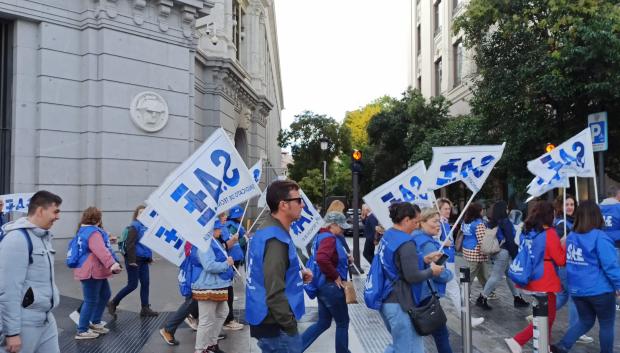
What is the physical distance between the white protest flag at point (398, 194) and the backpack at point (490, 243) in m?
1.86

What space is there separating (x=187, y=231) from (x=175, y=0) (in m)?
11.7

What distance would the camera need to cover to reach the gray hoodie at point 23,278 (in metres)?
3.65

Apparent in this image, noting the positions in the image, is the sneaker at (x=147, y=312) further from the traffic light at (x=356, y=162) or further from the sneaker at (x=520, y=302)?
the traffic light at (x=356, y=162)

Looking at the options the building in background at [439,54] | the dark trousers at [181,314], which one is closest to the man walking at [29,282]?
Result: the dark trousers at [181,314]

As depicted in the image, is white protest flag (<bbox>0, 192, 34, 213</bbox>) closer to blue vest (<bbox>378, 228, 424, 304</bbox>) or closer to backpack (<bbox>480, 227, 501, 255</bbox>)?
blue vest (<bbox>378, 228, 424, 304</bbox>)

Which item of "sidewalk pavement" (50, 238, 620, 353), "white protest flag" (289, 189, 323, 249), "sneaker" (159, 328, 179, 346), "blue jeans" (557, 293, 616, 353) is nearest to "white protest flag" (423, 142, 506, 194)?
"white protest flag" (289, 189, 323, 249)

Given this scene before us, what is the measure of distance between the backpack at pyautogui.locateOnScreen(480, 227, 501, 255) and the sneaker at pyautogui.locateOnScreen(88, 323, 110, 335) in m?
5.80

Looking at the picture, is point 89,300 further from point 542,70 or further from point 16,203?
point 542,70

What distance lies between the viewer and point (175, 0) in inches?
594

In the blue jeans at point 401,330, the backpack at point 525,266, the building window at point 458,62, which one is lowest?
the blue jeans at point 401,330

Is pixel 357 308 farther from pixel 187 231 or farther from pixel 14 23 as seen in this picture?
pixel 14 23

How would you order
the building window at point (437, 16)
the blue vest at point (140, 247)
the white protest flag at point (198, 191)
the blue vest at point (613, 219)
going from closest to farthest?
the white protest flag at point (198, 191) < the blue vest at point (140, 247) < the blue vest at point (613, 219) < the building window at point (437, 16)

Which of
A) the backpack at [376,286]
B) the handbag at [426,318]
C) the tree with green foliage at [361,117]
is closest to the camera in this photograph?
the handbag at [426,318]

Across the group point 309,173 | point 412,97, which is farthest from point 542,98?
point 309,173
